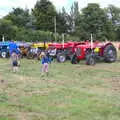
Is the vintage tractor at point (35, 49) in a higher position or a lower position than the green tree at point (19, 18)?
lower

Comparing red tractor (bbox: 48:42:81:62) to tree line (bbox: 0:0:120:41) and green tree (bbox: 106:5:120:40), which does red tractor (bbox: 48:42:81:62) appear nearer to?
tree line (bbox: 0:0:120:41)

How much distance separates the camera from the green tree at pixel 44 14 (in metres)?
74.1

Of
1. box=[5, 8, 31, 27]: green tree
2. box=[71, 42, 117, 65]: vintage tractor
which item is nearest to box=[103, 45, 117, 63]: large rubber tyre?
box=[71, 42, 117, 65]: vintage tractor

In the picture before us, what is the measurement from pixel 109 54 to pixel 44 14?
4985 cm

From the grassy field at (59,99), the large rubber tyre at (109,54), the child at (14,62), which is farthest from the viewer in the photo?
the large rubber tyre at (109,54)

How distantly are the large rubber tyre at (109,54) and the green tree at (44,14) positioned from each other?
48.0 m

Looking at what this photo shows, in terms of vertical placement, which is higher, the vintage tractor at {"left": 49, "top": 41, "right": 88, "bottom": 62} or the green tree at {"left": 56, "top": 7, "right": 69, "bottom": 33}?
the green tree at {"left": 56, "top": 7, "right": 69, "bottom": 33}

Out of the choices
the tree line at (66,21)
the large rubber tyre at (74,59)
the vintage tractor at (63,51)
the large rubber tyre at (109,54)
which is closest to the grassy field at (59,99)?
the large rubber tyre at (74,59)

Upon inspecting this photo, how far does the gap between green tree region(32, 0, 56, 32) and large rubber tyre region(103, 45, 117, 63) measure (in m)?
48.0

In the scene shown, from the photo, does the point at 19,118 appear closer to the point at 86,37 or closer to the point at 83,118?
the point at 83,118

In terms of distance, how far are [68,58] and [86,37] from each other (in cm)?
4609

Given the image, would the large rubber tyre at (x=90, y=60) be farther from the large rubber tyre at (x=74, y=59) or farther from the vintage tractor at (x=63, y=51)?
the vintage tractor at (x=63, y=51)

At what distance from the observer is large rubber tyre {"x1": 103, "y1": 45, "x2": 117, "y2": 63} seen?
25359mm

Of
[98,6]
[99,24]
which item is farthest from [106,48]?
[98,6]
